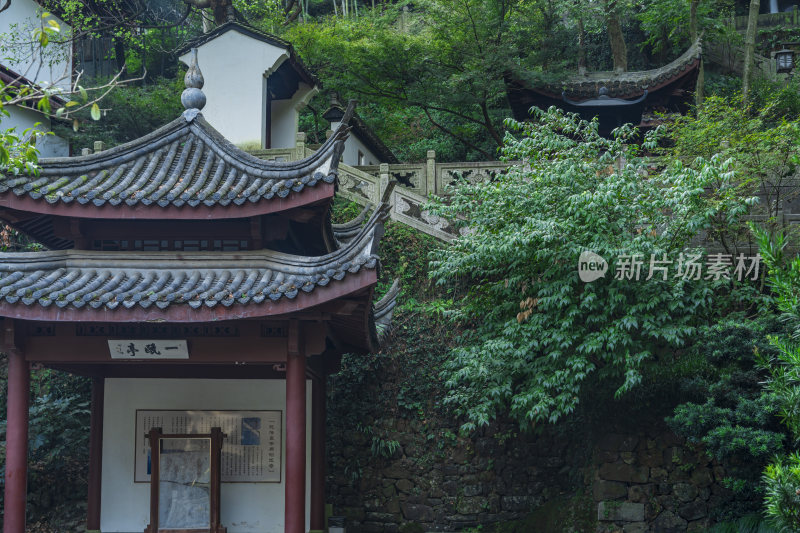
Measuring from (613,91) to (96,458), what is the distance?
15333 mm

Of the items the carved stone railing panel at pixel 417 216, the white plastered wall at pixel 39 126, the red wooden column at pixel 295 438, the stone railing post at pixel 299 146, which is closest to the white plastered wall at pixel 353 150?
the stone railing post at pixel 299 146

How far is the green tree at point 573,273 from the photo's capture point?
10.7m

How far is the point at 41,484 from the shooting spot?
13297mm

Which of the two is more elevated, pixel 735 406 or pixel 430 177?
pixel 430 177

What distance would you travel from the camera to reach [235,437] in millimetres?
11070

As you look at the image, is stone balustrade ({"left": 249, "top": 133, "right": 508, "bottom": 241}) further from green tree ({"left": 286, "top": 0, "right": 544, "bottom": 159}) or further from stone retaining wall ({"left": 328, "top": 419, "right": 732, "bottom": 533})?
stone retaining wall ({"left": 328, "top": 419, "right": 732, "bottom": 533})

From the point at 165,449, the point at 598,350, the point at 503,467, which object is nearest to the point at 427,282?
the point at 503,467

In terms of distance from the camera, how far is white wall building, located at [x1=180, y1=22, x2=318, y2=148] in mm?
13961

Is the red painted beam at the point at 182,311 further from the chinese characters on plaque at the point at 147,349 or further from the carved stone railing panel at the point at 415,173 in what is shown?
the carved stone railing panel at the point at 415,173

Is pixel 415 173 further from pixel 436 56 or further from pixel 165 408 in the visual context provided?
pixel 165 408

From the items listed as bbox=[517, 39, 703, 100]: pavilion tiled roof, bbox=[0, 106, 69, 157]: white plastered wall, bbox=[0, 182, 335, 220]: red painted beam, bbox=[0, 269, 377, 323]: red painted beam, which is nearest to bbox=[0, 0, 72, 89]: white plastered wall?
bbox=[0, 106, 69, 157]: white plastered wall

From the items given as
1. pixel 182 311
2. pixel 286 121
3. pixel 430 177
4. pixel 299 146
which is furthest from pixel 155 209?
pixel 430 177

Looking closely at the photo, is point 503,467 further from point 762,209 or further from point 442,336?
point 762,209

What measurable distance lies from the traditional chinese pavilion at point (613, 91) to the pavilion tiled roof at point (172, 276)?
12.8 meters
